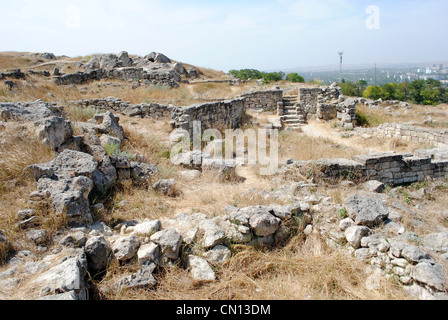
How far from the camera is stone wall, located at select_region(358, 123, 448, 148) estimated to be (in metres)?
10.3

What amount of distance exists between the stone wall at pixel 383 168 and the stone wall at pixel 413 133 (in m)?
3.31

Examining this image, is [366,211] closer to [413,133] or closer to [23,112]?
[23,112]

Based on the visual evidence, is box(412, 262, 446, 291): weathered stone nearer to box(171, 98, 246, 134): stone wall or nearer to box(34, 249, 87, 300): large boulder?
box(34, 249, 87, 300): large boulder

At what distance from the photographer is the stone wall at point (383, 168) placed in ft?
21.9

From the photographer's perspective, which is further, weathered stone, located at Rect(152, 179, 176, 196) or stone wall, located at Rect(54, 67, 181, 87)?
stone wall, located at Rect(54, 67, 181, 87)

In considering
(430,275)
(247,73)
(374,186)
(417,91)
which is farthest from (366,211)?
(417,91)

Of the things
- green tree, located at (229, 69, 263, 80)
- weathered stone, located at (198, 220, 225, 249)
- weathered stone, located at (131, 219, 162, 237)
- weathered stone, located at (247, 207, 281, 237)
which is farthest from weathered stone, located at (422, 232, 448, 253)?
green tree, located at (229, 69, 263, 80)

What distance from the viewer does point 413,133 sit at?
37.2 ft

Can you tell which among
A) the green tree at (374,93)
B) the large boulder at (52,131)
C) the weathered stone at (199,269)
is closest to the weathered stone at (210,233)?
the weathered stone at (199,269)

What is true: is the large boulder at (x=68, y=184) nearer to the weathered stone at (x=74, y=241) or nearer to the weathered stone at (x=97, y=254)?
the weathered stone at (x=74, y=241)

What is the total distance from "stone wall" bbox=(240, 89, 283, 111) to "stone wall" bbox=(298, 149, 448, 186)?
9.72 metres

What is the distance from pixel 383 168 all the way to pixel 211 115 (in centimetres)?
617

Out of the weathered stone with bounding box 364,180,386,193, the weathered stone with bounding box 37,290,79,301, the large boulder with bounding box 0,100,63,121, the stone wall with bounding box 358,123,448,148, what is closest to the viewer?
the weathered stone with bounding box 37,290,79,301
